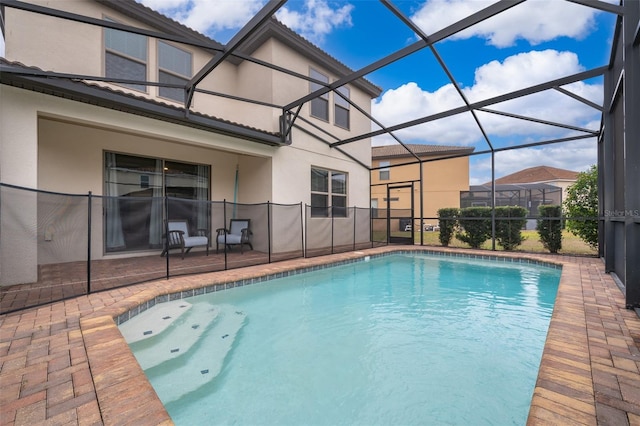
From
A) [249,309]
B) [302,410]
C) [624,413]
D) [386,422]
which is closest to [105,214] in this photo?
[249,309]

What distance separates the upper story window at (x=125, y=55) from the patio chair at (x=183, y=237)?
9.77 ft

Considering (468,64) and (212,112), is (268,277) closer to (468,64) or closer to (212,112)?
(212,112)

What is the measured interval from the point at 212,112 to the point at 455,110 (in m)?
6.05

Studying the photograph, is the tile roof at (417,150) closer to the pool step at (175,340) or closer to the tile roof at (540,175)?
the tile roof at (540,175)

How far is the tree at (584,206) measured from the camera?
6.89m

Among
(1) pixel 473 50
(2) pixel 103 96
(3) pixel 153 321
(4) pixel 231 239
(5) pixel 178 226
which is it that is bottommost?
(3) pixel 153 321

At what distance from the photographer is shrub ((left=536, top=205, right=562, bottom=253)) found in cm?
747

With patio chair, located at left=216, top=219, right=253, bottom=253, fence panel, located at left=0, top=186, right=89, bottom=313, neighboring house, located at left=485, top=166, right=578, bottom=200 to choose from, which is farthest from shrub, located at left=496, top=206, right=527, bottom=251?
neighboring house, located at left=485, top=166, right=578, bottom=200

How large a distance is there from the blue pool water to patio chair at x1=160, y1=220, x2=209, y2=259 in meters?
1.63

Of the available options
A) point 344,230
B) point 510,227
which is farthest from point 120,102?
point 510,227

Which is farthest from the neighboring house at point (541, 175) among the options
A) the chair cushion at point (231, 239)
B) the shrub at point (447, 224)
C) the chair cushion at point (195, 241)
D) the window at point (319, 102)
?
the chair cushion at point (195, 241)

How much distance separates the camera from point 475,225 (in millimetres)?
8797

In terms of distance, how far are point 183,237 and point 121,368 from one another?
386 cm

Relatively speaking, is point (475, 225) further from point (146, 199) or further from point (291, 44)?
point (146, 199)
